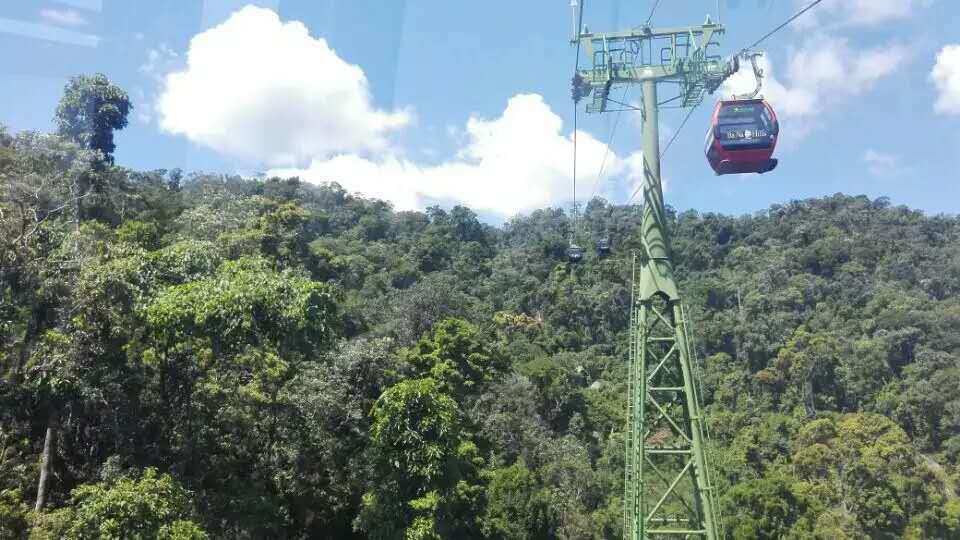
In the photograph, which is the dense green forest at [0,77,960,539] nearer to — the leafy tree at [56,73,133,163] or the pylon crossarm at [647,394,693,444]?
the leafy tree at [56,73,133,163]

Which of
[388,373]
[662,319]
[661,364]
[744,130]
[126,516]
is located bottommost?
[126,516]

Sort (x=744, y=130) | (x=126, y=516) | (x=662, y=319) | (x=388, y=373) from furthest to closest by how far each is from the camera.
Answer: (x=388, y=373) < (x=662, y=319) < (x=744, y=130) < (x=126, y=516)

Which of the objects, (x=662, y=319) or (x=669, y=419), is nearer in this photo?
(x=669, y=419)

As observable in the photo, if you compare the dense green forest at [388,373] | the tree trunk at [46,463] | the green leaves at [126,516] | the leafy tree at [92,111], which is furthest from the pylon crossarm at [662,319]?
the leafy tree at [92,111]

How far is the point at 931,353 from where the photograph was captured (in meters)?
33.8

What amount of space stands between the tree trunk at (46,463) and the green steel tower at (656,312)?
8.72 m

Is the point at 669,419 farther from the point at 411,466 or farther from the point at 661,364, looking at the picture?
the point at 411,466

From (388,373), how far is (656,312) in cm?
725

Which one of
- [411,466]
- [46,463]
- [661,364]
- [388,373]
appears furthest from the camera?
[388,373]

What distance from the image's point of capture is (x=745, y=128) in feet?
35.7

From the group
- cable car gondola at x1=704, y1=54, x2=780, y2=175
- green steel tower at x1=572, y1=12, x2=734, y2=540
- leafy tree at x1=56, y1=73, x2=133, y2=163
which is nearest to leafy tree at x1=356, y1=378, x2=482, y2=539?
green steel tower at x1=572, y1=12, x2=734, y2=540

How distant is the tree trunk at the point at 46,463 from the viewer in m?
10.8

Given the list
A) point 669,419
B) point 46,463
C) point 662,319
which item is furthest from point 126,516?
→ point 662,319

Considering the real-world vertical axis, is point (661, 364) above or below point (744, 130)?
below
